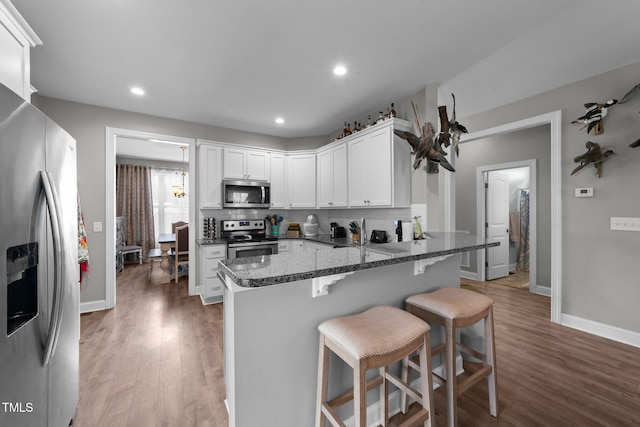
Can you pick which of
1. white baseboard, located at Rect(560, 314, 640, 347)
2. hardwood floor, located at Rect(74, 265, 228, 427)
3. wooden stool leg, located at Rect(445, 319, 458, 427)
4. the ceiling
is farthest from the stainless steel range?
white baseboard, located at Rect(560, 314, 640, 347)

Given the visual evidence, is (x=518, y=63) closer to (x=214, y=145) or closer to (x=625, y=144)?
(x=625, y=144)

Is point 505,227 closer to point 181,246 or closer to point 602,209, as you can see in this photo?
point 602,209

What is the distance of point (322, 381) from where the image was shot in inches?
49.4

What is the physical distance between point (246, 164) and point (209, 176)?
596mm

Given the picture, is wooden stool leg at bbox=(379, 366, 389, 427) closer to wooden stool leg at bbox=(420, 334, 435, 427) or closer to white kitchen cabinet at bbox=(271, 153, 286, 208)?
wooden stool leg at bbox=(420, 334, 435, 427)

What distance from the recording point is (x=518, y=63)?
2.68m

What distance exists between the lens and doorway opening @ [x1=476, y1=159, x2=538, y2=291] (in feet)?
13.8

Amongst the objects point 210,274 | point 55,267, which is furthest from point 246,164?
point 55,267

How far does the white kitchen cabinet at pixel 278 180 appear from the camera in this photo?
4.46 metres

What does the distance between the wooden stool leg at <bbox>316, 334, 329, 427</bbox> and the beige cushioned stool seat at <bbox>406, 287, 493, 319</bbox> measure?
2.15 feet

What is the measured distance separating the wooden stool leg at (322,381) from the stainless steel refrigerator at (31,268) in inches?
44.4

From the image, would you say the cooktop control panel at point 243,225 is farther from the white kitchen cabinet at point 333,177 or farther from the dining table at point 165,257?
the dining table at point 165,257

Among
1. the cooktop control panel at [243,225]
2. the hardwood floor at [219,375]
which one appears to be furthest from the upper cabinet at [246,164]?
the hardwood floor at [219,375]

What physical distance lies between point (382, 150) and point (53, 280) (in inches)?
119
